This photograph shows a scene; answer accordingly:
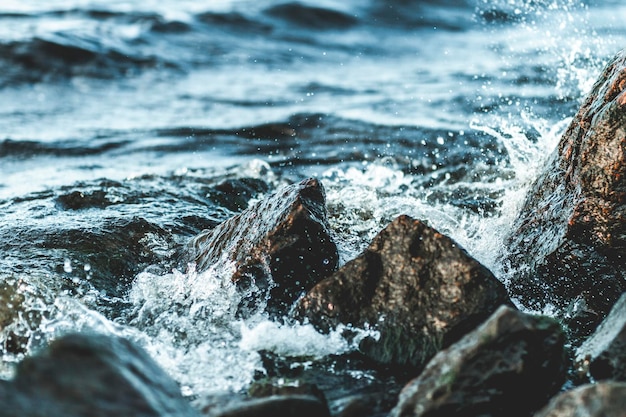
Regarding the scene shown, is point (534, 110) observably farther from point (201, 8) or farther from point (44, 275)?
point (201, 8)

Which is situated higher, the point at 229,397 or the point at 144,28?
the point at 144,28

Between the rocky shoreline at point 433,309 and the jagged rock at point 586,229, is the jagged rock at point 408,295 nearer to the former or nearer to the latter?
the rocky shoreline at point 433,309

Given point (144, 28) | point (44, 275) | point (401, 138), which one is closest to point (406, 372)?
point (44, 275)

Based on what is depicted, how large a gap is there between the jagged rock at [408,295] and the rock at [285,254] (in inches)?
10.5

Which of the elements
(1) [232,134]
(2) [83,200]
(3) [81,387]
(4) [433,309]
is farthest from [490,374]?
(1) [232,134]

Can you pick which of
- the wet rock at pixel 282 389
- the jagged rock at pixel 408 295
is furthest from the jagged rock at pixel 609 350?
the wet rock at pixel 282 389

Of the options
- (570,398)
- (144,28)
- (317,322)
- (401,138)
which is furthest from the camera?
(144,28)

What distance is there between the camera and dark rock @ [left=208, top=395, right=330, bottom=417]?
2.81 m

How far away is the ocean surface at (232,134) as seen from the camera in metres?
4.11

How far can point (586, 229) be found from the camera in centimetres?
398

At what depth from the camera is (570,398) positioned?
95.3 inches

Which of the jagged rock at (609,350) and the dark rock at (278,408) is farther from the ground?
the jagged rock at (609,350)

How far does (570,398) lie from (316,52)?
10.9 m

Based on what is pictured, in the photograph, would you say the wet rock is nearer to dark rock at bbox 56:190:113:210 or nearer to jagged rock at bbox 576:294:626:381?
jagged rock at bbox 576:294:626:381
